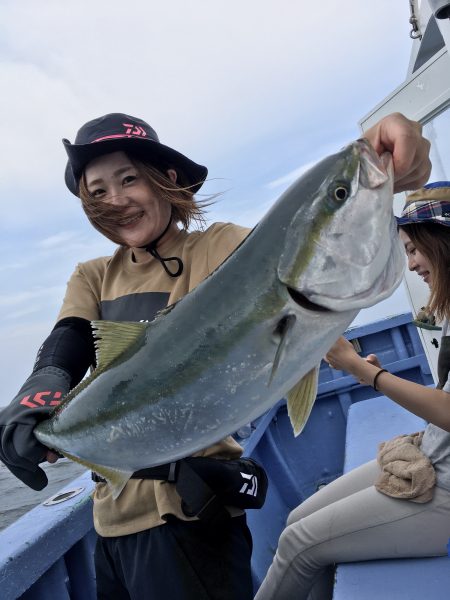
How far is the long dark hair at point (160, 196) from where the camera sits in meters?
2.31

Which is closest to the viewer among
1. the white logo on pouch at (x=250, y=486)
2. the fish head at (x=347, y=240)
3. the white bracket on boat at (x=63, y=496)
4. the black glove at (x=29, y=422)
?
the fish head at (x=347, y=240)

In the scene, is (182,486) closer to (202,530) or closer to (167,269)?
(202,530)

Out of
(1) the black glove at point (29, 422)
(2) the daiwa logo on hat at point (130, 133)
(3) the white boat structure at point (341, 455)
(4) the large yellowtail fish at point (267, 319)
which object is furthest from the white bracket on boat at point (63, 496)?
(2) the daiwa logo on hat at point (130, 133)

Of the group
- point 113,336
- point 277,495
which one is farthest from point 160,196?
point 277,495

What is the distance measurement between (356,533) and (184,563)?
1.22m

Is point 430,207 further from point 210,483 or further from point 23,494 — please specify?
point 23,494

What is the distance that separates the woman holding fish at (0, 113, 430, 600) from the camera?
2.00m

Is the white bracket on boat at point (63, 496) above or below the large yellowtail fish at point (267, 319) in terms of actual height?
below

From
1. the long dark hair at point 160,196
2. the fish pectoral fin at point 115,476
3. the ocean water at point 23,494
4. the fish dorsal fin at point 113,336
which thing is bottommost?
the ocean water at point 23,494

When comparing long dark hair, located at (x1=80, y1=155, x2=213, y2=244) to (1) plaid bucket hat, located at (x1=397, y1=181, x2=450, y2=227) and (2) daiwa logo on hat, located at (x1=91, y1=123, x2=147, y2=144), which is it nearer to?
(2) daiwa logo on hat, located at (x1=91, y1=123, x2=147, y2=144)

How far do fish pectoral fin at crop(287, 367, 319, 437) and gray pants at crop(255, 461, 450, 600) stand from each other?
1.56 m

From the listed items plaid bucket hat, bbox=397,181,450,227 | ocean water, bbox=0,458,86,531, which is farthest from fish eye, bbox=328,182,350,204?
ocean water, bbox=0,458,86,531

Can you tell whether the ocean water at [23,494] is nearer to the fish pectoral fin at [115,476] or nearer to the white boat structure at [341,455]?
the white boat structure at [341,455]

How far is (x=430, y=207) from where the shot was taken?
2.82 meters
